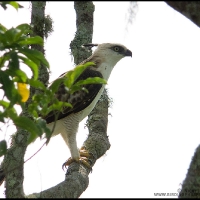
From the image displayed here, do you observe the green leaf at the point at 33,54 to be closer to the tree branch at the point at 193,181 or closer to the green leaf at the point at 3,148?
the green leaf at the point at 3,148

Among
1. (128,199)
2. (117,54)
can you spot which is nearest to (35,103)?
(128,199)

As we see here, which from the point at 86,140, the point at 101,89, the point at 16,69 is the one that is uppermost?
the point at 101,89

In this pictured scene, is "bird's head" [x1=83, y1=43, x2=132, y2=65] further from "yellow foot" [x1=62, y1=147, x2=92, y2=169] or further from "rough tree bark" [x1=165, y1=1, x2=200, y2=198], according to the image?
"rough tree bark" [x1=165, y1=1, x2=200, y2=198]

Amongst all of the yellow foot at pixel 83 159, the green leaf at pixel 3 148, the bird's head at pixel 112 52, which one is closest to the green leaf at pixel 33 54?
the green leaf at pixel 3 148

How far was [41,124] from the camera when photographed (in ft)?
12.3

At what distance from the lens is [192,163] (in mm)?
3361

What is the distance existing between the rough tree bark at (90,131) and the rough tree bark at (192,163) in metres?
1.45

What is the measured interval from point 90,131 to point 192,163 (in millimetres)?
3328

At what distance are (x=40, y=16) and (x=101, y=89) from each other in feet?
4.52

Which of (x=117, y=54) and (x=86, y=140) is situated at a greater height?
(x=117, y=54)

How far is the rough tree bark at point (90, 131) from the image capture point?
4.87m

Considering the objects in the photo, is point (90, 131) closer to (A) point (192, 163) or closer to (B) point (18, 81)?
(B) point (18, 81)

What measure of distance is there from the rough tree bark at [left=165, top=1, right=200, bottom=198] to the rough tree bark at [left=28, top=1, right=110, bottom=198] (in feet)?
4.77

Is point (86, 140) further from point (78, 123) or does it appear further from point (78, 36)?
point (78, 36)
